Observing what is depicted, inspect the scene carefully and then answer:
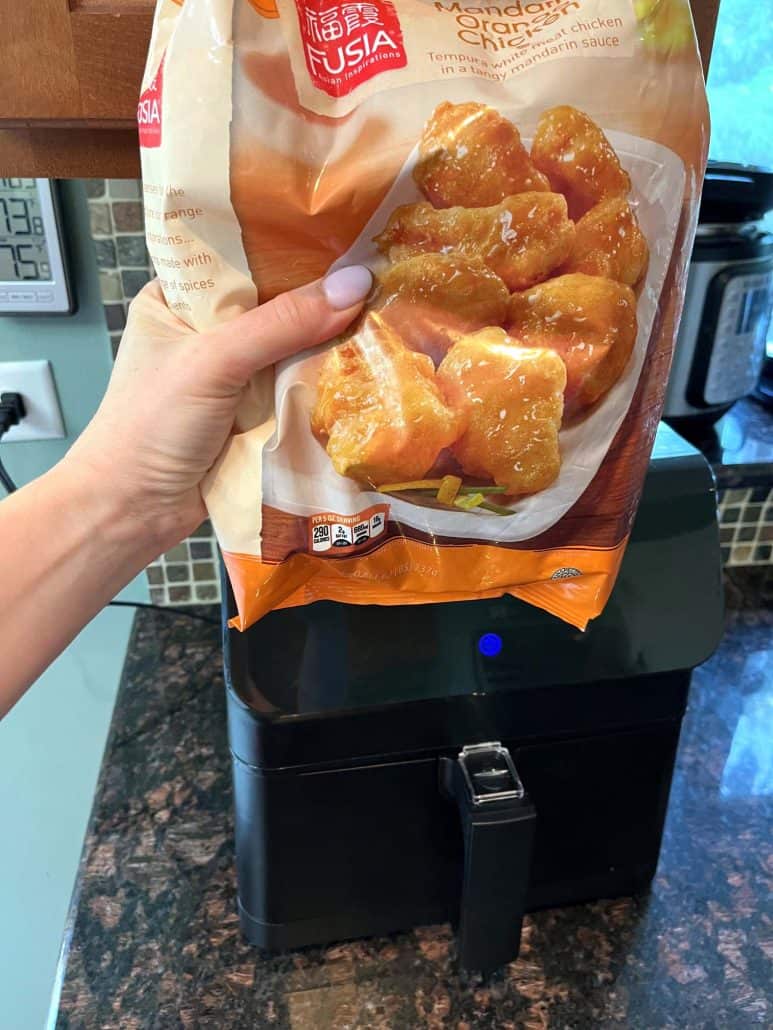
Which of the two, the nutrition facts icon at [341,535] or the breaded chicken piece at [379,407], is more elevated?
the breaded chicken piece at [379,407]

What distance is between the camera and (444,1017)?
0.56m

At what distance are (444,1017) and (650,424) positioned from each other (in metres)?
0.40

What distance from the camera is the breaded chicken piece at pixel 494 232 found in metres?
Answer: 0.39

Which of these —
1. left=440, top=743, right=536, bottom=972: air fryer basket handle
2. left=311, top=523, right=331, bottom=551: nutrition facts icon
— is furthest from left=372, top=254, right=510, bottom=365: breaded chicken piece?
left=440, top=743, right=536, bottom=972: air fryer basket handle

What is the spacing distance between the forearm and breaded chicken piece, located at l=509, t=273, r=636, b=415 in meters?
0.25

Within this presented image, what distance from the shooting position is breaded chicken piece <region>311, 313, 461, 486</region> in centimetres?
40

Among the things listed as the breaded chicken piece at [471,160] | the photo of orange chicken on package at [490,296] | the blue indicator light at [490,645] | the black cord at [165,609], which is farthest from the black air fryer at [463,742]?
the black cord at [165,609]

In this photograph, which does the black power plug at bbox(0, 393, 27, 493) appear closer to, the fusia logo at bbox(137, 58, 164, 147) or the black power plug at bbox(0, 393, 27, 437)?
the black power plug at bbox(0, 393, 27, 437)

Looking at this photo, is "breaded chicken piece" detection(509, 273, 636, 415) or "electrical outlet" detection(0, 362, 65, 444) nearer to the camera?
"breaded chicken piece" detection(509, 273, 636, 415)

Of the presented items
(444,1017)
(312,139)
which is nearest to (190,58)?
(312,139)

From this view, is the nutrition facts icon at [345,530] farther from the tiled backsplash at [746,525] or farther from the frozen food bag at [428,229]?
the tiled backsplash at [746,525]

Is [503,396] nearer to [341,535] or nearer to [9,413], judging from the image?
[341,535]

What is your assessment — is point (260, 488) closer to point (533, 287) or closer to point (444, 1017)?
point (533, 287)

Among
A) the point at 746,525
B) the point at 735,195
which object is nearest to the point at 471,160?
the point at 735,195
